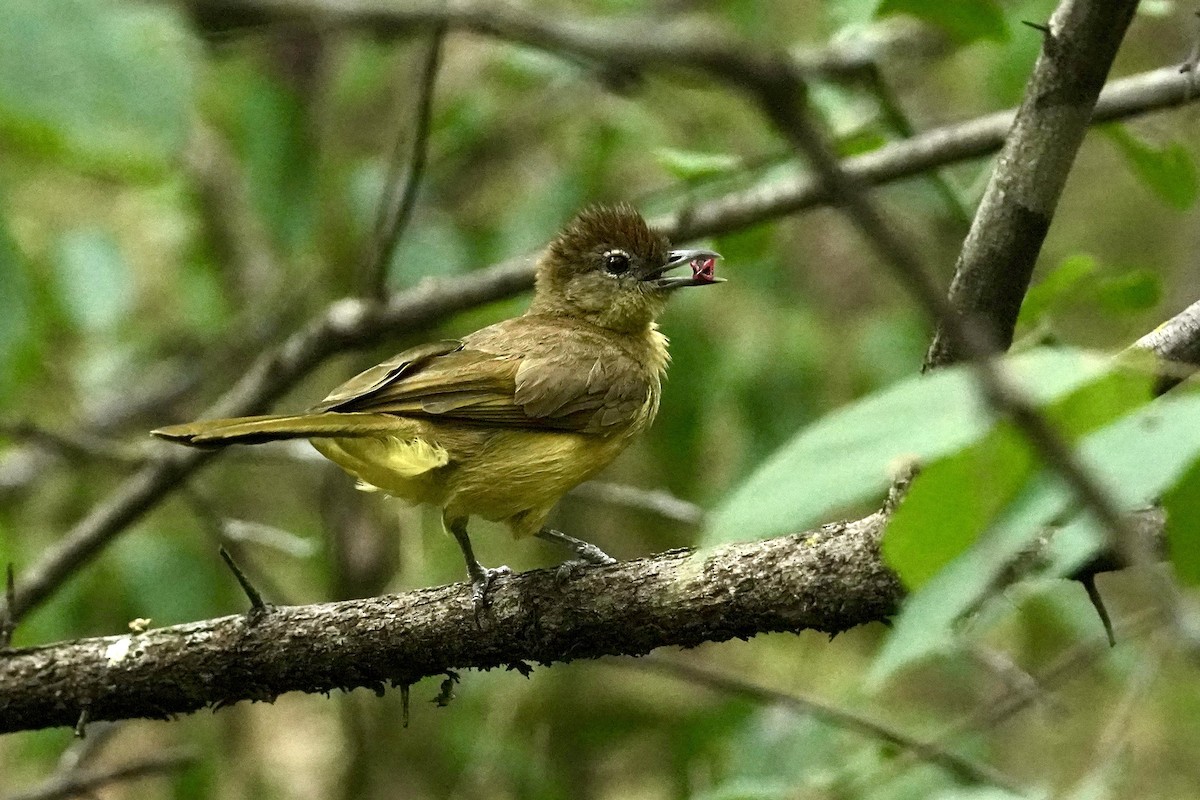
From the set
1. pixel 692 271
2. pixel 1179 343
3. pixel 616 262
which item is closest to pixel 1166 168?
pixel 1179 343

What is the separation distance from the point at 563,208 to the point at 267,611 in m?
2.97

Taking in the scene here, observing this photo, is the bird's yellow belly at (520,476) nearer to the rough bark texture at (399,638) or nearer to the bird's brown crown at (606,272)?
the rough bark texture at (399,638)

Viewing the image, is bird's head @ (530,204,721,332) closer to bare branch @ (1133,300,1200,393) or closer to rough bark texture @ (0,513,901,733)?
rough bark texture @ (0,513,901,733)

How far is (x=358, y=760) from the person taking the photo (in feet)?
20.9

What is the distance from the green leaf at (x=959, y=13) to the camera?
11.8ft

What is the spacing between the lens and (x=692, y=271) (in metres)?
5.23

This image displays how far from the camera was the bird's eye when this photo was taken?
5254mm

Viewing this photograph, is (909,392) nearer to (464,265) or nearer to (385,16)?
(385,16)

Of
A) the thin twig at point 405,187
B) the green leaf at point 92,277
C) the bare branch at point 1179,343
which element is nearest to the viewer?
the bare branch at point 1179,343

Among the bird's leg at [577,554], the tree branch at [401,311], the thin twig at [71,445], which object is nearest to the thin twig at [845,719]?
the bird's leg at [577,554]

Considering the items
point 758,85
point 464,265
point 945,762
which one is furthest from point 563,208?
point 758,85

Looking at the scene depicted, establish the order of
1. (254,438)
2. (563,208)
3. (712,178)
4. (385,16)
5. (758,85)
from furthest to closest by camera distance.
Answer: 1. (563,208)
2. (712,178)
3. (254,438)
4. (385,16)
5. (758,85)

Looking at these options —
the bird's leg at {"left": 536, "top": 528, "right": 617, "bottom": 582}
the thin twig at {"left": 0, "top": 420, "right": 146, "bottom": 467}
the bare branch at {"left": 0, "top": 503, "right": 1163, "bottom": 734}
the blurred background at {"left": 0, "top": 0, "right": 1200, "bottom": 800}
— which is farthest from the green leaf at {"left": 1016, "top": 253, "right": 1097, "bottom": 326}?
the thin twig at {"left": 0, "top": 420, "right": 146, "bottom": 467}

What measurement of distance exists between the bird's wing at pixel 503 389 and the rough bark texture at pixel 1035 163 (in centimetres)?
171
